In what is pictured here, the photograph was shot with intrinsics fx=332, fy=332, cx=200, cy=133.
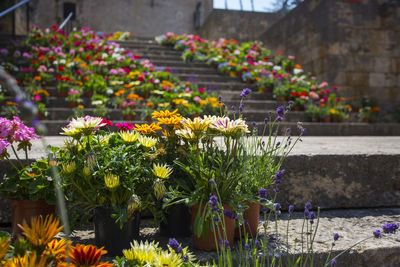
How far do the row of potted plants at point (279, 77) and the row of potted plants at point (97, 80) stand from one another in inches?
51.5

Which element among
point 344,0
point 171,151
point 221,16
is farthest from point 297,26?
point 171,151

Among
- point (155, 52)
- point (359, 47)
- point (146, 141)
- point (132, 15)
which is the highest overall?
point (132, 15)

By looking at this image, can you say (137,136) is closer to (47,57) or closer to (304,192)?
(304,192)

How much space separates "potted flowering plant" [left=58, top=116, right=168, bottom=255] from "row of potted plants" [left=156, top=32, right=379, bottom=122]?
4.11 metres

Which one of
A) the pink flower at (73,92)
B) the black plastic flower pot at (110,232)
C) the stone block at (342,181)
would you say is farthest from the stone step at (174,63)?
the black plastic flower pot at (110,232)

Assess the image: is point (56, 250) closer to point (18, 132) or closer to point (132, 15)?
point (18, 132)

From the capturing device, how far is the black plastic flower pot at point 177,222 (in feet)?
5.01

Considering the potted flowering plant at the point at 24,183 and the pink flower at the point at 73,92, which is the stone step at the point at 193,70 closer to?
the pink flower at the point at 73,92

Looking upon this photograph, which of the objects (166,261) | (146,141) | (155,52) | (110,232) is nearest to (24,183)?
(110,232)

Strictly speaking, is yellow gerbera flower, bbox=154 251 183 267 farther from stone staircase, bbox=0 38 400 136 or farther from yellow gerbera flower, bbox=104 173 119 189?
stone staircase, bbox=0 38 400 136

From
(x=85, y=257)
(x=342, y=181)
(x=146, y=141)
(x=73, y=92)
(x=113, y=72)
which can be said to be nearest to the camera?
(x=85, y=257)

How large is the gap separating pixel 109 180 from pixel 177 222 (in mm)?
457

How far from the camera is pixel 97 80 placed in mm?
5207

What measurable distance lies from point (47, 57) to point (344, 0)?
18.3 ft
